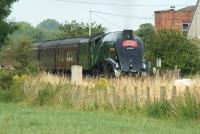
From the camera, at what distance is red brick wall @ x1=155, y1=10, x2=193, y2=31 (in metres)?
82.5

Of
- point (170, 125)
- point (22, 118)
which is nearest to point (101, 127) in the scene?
point (170, 125)

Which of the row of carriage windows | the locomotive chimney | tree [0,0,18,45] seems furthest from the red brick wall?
tree [0,0,18,45]

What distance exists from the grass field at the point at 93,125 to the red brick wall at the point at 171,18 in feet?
207

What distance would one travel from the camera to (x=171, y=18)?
82562 millimetres

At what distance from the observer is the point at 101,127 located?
16.4 m

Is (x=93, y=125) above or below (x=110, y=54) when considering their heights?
below

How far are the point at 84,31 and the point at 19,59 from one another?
5628 centimetres

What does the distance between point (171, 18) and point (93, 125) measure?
66.7 meters

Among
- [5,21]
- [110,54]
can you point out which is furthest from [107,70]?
[5,21]

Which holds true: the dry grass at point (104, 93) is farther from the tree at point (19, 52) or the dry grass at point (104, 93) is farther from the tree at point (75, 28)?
the tree at point (75, 28)

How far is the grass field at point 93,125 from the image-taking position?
50.5ft

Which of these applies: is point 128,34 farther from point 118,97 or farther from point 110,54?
point 118,97

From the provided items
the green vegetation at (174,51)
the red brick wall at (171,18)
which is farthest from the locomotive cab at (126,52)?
the red brick wall at (171,18)

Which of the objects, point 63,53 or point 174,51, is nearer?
point 63,53
